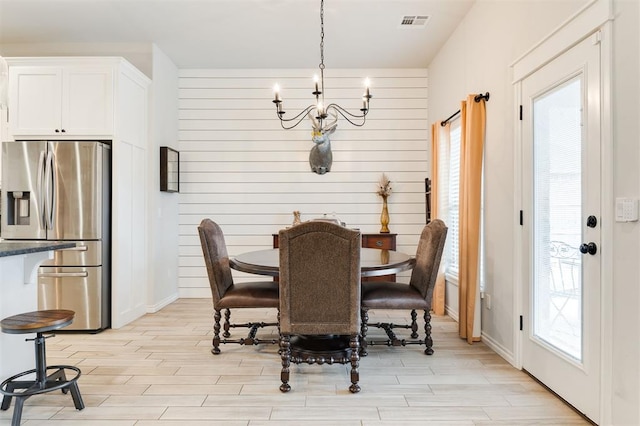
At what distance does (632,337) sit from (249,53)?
455 centimetres

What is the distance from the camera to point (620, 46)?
1831 mm

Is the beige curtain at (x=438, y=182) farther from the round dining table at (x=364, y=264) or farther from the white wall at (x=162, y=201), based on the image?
the white wall at (x=162, y=201)

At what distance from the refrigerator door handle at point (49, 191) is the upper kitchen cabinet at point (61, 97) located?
13.9 inches

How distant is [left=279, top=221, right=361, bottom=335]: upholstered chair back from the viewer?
2307 mm

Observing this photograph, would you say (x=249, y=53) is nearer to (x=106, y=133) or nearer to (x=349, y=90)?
(x=349, y=90)

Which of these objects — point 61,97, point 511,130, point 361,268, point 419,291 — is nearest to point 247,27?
point 61,97

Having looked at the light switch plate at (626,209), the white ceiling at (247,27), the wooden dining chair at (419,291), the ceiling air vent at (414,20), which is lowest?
the wooden dining chair at (419,291)

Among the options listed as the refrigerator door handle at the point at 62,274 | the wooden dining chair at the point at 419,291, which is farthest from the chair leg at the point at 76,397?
the wooden dining chair at the point at 419,291

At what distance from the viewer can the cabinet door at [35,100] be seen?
3717mm

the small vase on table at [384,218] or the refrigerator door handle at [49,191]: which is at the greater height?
the refrigerator door handle at [49,191]

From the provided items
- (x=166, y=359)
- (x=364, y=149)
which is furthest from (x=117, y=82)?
(x=364, y=149)

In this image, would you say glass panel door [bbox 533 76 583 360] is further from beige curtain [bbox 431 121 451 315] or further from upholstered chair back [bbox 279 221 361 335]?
beige curtain [bbox 431 121 451 315]

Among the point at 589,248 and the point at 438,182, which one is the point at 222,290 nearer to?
the point at 589,248

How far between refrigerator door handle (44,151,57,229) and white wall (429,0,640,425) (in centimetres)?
400
